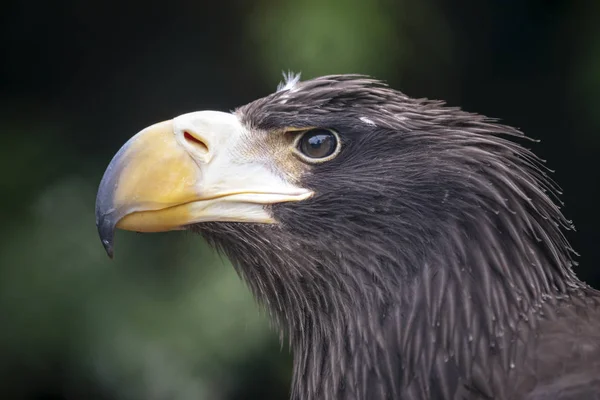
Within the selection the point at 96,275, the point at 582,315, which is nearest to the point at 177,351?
the point at 96,275

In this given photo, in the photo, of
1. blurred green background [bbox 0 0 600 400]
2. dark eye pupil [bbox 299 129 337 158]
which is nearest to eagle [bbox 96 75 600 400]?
dark eye pupil [bbox 299 129 337 158]

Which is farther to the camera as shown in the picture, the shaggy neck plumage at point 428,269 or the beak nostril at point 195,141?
the beak nostril at point 195,141

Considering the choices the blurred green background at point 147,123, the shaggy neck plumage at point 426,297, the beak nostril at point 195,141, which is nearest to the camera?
the shaggy neck plumage at point 426,297

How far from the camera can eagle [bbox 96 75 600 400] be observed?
192 cm

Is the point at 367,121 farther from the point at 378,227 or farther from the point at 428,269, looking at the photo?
the point at 428,269

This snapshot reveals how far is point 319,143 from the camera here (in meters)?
2.08

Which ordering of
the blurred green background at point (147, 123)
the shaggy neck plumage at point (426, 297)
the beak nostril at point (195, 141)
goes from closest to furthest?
1. the shaggy neck plumage at point (426, 297)
2. the beak nostril at point (195, 141)
3. the blurred green background at point (147, 123)

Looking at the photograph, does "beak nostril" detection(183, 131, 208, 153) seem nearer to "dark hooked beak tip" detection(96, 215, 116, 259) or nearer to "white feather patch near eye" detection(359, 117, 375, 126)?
"dark hooked beak tip" detection(96, 215, 116, 259)

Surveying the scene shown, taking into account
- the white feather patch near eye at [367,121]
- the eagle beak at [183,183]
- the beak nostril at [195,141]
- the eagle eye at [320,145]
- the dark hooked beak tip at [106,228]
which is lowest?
the dark hooked beak tip at [106,228]

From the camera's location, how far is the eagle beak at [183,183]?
6.48 feet

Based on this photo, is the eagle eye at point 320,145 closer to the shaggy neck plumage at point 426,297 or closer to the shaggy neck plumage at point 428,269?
the shaggy neck plumage at point 428,269

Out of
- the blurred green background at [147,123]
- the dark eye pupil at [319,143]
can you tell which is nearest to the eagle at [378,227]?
the dark eye pupil at [319,143]

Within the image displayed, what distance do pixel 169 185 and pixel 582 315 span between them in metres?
1.01

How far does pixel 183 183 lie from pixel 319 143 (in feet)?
1.15
